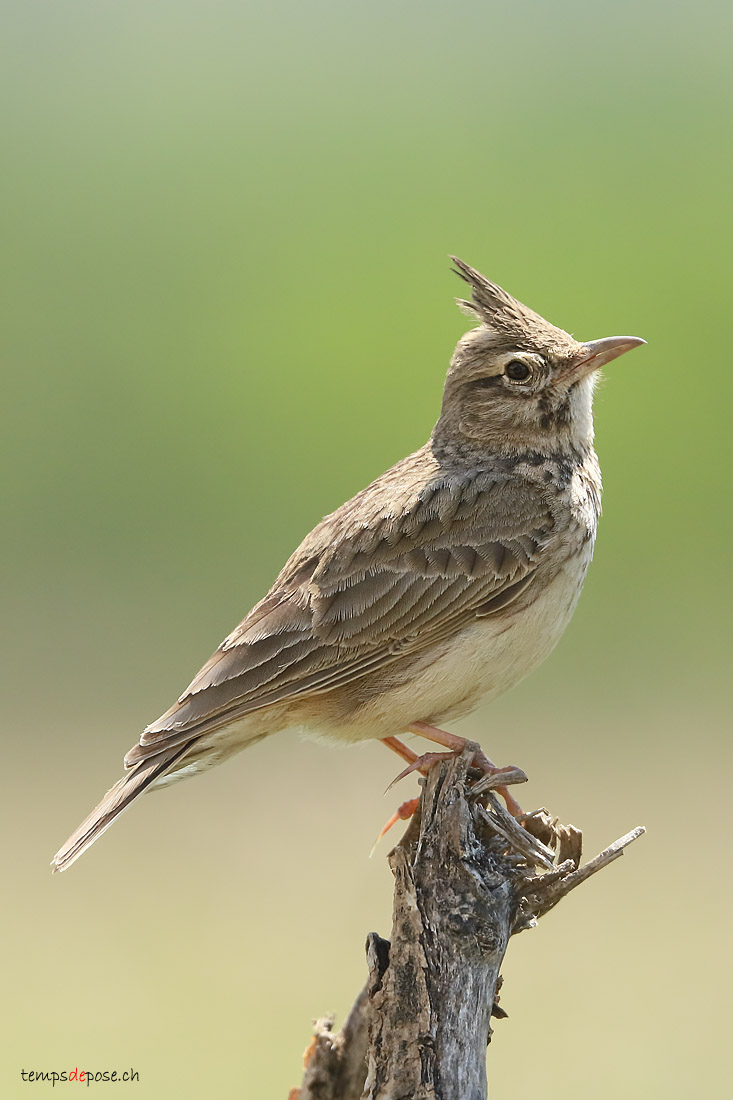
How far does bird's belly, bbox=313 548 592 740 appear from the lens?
239 inches

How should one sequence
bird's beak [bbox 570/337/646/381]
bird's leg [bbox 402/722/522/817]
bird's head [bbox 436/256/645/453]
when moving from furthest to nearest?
bird's head [bbox 436/256/645/453]
bird's beak [bbox 570/337/646/381]
bird's leg [bbox 402/722/522/817]

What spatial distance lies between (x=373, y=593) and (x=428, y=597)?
0.24 metres

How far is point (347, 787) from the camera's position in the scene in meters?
13.8

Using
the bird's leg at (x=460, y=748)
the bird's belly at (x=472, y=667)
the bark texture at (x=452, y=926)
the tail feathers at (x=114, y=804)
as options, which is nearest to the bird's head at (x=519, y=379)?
the bird's belly at (x=472, y=667)

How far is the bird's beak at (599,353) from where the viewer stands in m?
6.55

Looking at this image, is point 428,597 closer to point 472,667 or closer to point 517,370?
point 472,667

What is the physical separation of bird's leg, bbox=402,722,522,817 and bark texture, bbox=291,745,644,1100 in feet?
0.58

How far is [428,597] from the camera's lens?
620 centimetres

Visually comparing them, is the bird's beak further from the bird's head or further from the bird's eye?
the bird's eye

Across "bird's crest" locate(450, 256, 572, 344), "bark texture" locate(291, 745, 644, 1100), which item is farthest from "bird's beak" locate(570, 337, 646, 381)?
"bark texture" locate(291, 745, 644, 1100)

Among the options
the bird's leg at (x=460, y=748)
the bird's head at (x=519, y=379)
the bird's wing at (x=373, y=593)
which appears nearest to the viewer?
the bird's leg at (x=460, y=748)

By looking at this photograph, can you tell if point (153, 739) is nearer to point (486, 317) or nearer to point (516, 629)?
point (516, 629)

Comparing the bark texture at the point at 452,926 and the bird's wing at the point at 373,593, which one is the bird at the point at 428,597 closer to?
the bird's wing at the point at 373,593

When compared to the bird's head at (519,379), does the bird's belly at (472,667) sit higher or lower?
lower
